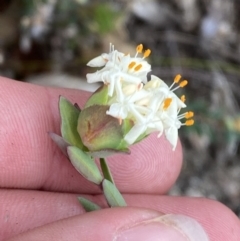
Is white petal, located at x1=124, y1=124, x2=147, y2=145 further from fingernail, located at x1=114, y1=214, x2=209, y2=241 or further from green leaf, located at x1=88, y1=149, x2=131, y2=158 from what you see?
fingernail, located at x1=114, y1=214, x2=209, y2=241

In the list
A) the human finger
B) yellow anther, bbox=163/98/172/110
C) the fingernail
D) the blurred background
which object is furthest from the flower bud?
the blurred background

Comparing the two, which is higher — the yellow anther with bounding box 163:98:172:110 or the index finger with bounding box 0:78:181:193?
the yellow anther with bounding box 163:98:172:110

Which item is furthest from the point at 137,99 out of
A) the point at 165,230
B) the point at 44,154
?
the point at 44,154

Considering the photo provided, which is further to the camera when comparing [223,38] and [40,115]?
[223,38]

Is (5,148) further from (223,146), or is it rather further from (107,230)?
(223,146)

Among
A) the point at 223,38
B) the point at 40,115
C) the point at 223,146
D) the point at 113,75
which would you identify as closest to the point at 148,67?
the point at 113,75

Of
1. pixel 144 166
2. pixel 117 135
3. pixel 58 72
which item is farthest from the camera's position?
pixel 58 72

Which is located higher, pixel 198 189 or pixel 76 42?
pixel 76 42
